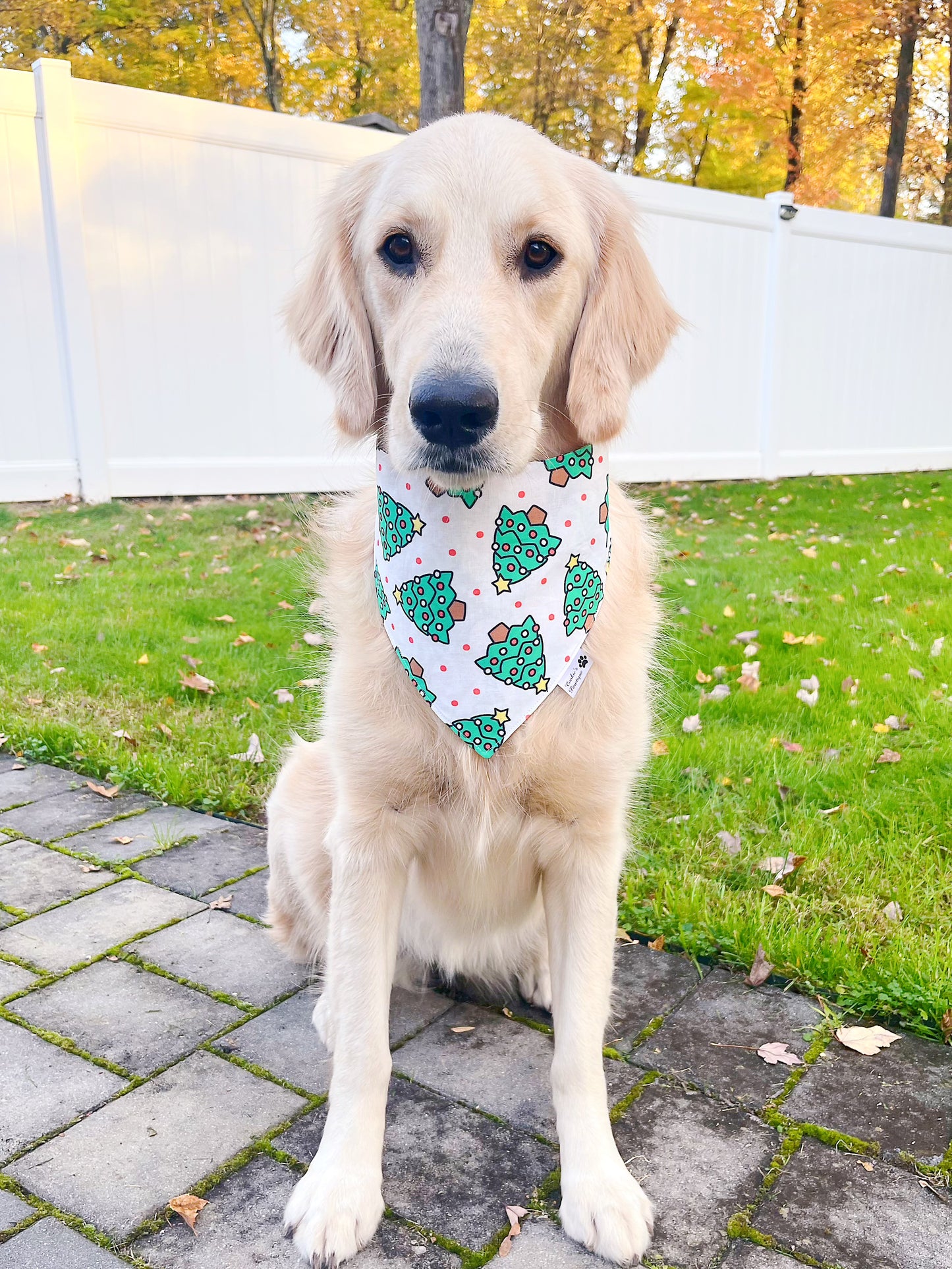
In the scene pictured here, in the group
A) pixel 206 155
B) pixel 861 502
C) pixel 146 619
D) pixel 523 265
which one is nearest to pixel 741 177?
pixel 861 502

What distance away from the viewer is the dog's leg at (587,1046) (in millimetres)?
1689

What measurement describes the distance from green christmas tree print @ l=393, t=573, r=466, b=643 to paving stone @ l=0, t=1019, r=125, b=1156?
1.15 m

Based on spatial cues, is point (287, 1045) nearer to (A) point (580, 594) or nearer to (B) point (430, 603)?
(B) point (430, 603)

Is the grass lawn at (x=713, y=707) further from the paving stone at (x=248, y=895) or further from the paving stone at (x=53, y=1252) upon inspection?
the paving stone at (x=53, y=1252)

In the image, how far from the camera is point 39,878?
283cm

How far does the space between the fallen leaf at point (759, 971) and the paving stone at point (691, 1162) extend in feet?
1.47

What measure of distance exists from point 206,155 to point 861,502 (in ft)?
21.8

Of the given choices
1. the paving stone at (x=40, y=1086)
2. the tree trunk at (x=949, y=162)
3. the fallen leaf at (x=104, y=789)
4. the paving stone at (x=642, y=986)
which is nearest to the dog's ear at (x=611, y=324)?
the paving stone at (x=642, y=986)

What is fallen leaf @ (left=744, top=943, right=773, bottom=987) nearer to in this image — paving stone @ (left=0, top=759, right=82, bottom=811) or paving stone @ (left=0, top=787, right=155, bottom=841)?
paving stone @ (left=0, top=787, right=155, bottom=841)

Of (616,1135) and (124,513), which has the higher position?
(124,513)

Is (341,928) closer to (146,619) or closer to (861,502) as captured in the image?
(146,619)

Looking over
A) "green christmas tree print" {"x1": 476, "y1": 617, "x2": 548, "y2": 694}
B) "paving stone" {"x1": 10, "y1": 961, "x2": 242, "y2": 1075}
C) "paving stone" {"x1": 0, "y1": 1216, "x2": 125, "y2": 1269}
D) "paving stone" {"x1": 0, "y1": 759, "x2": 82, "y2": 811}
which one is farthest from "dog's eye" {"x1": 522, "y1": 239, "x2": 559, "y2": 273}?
"paving stone" {"x1": 0, "y1": 759, "x2": 82, "y2": 811}

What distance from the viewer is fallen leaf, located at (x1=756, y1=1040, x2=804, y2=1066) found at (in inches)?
83.9

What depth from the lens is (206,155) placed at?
7730 millimetres
